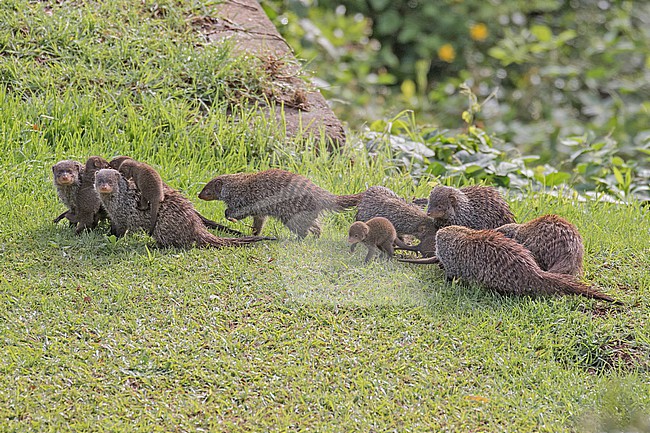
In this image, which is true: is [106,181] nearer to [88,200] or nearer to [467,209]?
[88,200]

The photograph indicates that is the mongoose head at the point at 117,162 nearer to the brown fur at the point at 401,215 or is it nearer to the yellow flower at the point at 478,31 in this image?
the brown fur at the point at 401,215

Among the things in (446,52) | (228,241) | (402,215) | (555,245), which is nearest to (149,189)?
(228,241)

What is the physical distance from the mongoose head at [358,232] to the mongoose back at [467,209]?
45 centimetres

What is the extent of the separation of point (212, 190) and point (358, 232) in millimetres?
1085

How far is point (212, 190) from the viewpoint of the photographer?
569 centimetres

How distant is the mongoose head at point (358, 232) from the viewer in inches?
205

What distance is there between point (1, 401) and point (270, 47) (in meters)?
4.85

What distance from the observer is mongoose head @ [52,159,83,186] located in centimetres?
523

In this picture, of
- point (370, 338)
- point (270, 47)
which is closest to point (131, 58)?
point (270, 47)

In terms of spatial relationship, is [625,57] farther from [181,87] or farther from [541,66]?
[181,87]

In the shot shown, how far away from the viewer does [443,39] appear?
44.7 ft

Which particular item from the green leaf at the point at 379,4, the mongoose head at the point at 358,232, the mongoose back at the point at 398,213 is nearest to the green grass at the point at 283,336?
the mongoose head at the point at 358,232

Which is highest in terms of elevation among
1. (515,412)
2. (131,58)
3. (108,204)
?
(131,58)

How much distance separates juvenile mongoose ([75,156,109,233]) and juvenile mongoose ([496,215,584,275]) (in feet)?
8.48
